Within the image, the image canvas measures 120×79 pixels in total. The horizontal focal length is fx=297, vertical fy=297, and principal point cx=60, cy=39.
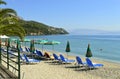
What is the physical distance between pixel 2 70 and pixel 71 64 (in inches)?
400

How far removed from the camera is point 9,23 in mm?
18438

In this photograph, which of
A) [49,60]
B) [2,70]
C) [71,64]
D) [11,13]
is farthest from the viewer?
[49,60]

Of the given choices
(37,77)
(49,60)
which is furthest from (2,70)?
(49,60)

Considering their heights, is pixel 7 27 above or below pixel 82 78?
above

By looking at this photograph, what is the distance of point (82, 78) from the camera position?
47.1 feet

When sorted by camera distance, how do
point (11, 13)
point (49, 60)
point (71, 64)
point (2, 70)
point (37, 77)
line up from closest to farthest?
point (2, 70) < point (37, 77) < point (11, 13) < point (71, 64) < point (49, 60)

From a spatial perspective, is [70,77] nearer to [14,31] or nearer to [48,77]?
[48,77]

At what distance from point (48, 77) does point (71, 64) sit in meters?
6.45

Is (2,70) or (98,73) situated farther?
(98,73)

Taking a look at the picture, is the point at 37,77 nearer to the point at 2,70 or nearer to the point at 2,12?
the point at 2,70

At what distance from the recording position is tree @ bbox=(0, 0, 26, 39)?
56.4 ft

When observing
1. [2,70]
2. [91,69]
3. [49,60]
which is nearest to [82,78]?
[91,69]

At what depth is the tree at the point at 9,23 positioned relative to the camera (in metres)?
17.2

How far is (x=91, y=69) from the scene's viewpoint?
17.8 meters
